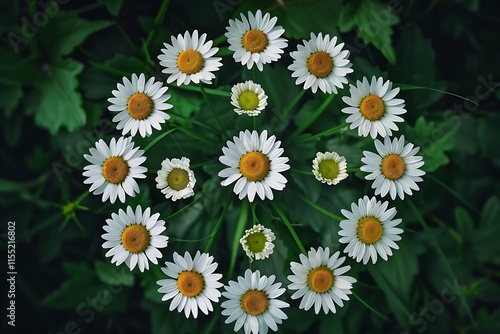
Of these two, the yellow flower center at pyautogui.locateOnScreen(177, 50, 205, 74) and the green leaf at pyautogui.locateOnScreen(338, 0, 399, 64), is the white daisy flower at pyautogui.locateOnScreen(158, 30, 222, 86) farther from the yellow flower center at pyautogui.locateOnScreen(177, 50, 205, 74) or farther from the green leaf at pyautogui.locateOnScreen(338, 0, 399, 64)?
the green leaf at pyautogui.locateOnScreen(338, 0, 399, 64)

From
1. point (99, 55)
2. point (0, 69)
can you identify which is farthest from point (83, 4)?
point (0, 69)

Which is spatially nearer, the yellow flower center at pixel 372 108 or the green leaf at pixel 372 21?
the yellow flower center at pixel 372 108

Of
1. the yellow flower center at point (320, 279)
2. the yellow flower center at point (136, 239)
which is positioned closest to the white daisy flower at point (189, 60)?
the yellow flower center at point (136, 239)

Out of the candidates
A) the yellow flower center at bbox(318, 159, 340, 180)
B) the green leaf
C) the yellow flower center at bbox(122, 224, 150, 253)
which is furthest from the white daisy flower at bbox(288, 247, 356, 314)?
the green leaf

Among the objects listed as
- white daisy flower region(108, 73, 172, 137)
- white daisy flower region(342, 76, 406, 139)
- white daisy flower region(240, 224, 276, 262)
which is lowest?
white daisy flower region(240, 224, 276, 262)

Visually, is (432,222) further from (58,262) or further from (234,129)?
(58,262)

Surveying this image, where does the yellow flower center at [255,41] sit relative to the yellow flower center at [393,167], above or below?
above

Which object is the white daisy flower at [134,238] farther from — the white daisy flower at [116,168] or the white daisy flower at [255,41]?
the white daisy flower at [255,41]

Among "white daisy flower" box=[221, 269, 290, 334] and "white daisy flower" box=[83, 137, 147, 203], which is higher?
"white daisy flower" box=[83, 137, 147, 203]
